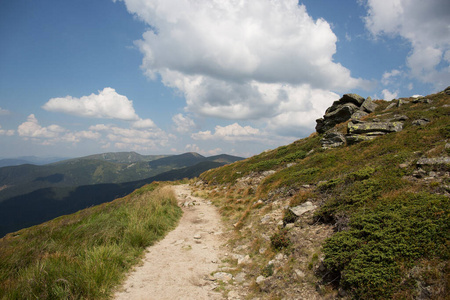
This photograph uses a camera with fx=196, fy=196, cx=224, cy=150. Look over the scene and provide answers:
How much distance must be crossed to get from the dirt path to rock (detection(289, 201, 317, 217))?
4.37 m

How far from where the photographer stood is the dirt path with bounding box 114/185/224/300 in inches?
256

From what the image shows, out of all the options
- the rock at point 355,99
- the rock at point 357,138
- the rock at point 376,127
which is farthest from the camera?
the rock at point 355,99

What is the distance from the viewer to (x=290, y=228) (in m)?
9.34

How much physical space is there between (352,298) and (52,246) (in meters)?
10.3

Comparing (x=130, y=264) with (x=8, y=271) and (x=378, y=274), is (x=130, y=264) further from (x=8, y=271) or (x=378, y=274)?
(x=378, y=274)

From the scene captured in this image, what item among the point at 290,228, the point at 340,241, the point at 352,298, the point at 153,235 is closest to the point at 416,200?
the point at 340,241

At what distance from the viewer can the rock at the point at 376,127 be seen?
18555 mm

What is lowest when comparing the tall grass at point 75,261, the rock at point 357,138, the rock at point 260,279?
the rock at point 260,279

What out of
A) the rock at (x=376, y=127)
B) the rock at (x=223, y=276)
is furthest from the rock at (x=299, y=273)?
the rock at (x=376, y=127)

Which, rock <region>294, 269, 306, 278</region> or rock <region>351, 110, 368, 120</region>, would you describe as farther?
rock <region>351, 110, 368, 120</region>

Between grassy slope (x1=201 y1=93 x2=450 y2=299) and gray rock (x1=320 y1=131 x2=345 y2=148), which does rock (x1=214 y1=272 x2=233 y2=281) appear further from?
gray rock (x1=320 y1=131 x2=345 y2=148)

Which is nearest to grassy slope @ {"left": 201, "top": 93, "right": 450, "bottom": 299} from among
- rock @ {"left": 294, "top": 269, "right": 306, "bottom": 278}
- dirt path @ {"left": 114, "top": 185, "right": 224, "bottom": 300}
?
rock @ {"left": 294, "top": 269, "right": 306, "bottom": 278}

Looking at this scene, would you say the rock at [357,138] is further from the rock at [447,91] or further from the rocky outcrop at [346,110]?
the rock at [447,91]

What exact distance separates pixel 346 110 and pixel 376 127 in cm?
1235
